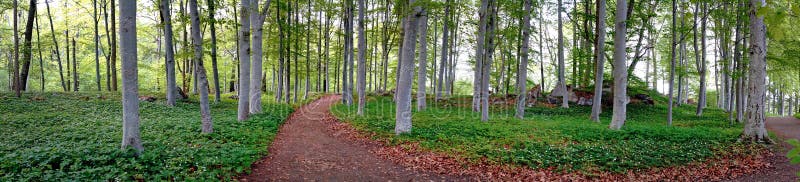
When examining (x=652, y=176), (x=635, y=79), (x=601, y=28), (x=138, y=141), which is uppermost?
(x=601, y=28)

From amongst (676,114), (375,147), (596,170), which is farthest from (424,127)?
(676,114)

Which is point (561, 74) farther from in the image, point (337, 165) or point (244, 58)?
point (337, 165)

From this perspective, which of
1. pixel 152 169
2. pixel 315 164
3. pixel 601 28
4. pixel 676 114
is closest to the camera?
pixel 152 169

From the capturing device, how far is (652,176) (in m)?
6.86

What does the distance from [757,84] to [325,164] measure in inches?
424

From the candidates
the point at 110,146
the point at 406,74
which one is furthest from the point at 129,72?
the point at 406,74

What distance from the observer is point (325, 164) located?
771 centimetres

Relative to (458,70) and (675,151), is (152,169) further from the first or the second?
(458,70)

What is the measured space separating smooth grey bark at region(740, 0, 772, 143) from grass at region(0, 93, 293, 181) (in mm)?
12059

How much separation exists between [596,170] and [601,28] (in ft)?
23.3

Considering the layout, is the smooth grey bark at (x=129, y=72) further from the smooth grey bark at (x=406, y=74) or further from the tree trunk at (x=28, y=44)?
the tree trunk at (x=28, y=44)

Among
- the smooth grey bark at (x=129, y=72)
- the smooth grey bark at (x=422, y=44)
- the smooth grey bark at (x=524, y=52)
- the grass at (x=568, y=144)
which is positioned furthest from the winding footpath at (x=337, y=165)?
the smooth grey bark at (x=524, y=52)

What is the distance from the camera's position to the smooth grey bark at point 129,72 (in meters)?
6.04

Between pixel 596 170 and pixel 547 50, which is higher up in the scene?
pixel 547 50
